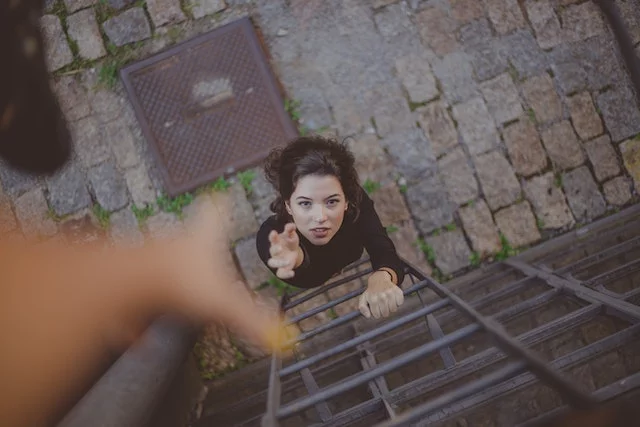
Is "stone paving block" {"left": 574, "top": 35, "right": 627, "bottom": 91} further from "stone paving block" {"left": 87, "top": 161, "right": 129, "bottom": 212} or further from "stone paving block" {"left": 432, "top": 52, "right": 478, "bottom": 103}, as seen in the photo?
"stone paving block" {"left": 87, "top": 161, "right": 129, "bottom": 212}

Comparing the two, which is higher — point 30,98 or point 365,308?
point 30,98

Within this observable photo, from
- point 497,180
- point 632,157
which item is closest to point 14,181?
point 497,180

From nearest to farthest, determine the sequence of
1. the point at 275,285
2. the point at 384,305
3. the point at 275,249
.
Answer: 1. the point at 384,305
2. the point at 275,249
3. the point at 275,285

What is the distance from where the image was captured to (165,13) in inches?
146

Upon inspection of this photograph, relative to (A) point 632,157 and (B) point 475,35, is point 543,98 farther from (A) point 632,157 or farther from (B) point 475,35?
(A) point 632,157

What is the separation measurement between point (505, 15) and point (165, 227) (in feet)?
11.8

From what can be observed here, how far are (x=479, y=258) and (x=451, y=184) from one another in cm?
70

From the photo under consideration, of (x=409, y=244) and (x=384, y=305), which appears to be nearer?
(x=384, y=305)

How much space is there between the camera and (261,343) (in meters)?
3.67

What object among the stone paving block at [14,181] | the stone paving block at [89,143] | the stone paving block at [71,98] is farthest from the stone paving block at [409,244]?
the stone paving block at [14,181]

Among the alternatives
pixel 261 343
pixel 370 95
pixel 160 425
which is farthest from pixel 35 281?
pixel 370 95

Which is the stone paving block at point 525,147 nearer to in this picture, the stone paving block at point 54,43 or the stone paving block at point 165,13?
the stone paving block at point 165,13

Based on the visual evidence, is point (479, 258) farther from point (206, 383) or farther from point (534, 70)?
point (206, 383)

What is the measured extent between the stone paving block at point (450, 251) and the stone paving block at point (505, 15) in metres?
1.89
